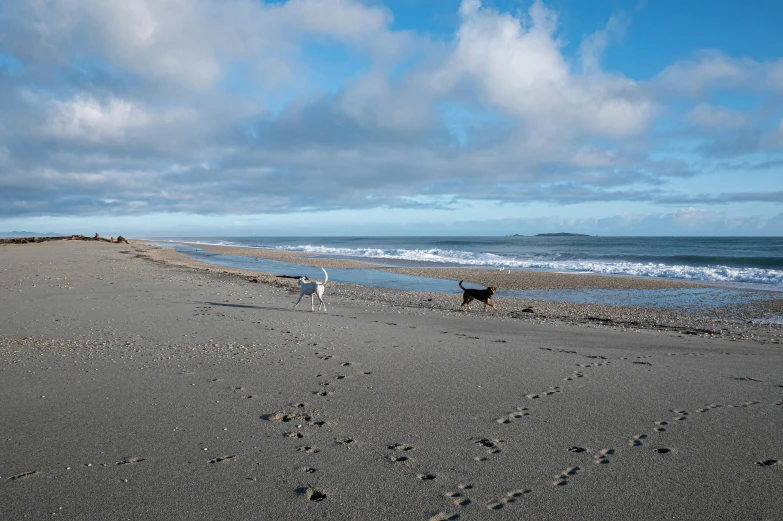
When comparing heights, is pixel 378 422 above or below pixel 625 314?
above

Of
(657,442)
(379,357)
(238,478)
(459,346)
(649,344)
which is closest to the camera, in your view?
(238,478)

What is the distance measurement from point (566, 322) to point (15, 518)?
11169mm

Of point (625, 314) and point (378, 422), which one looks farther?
point (625, 314)

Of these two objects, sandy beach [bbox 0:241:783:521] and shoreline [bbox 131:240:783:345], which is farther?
shoreline [bbox 131:240:783:345]

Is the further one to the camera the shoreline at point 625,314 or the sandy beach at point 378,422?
the shoreline at point 625,314

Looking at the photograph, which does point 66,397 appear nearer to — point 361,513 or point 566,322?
point 361,513

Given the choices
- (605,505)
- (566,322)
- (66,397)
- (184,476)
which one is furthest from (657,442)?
(566,322)

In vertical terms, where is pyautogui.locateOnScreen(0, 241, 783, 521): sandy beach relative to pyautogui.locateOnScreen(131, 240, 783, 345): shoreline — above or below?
above

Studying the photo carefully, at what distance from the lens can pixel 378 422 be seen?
5090mm

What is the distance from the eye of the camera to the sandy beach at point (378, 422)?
361 centimetres

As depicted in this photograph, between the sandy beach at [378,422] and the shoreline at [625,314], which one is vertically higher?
the sandy beach at [378,422]

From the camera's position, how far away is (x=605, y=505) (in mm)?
3582

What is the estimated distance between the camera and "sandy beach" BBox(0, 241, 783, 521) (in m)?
3.61

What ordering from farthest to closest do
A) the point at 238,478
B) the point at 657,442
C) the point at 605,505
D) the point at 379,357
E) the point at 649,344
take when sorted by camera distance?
1. the point at 649,344
2. the point at 379,357
3. the point at 657,442
4. the point at 238,478
5. the point at 605,505
